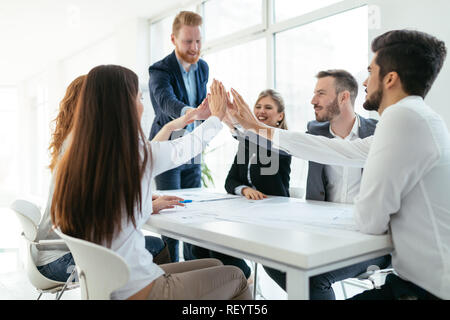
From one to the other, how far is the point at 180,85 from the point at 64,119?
1118 mm

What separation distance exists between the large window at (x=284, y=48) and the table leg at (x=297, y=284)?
71.5 inches

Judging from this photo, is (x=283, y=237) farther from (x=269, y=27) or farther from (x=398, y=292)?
(x=269, y=27)

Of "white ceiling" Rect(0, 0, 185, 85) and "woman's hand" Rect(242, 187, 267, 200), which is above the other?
"white ceiling" Rect(0, 0, 185, 85)

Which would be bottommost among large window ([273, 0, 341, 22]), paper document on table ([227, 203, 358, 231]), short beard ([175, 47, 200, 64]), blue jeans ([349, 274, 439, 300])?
blue jeans ([349, 274, 439, 300])

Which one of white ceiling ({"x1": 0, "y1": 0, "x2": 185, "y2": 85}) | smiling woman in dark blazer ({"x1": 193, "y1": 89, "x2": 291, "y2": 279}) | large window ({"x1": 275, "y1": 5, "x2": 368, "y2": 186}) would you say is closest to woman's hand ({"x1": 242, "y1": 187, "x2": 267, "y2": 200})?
smiling woman in dark blazer ({"x1": 193, "y1": 89, "x2": 291, "y2": 279})

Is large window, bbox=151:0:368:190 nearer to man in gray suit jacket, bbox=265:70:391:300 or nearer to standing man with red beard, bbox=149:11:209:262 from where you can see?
man in gray suit jacket, bbox=265:70:391:300

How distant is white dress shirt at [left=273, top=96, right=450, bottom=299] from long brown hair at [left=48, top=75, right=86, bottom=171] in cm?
122

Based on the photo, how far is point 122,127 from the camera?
113 cm

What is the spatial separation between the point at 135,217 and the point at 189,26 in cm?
166

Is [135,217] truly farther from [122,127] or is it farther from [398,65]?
[398,65]

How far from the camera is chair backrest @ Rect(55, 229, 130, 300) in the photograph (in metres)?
0.96

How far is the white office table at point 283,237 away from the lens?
92cm

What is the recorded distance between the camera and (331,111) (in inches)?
88.0
